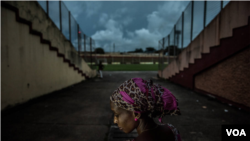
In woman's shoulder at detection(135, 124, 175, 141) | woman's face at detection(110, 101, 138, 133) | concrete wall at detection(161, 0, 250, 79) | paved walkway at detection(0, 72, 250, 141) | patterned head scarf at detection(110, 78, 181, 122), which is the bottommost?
paved walkway at detection(0, 72, 250, 141)

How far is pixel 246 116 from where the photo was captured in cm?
386

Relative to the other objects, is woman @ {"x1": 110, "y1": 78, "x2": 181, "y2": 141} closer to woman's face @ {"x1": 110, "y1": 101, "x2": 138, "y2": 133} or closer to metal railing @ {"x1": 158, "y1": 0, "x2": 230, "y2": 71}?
woman's face @ {"x1": 110, "y1": 101, "x2": 138, "y2": 133}

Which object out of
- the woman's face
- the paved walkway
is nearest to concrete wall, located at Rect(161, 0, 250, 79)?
the paved walkway

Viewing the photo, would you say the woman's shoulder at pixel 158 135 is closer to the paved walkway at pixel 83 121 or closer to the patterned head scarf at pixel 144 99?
the patterned head scarf at pixel 144 99

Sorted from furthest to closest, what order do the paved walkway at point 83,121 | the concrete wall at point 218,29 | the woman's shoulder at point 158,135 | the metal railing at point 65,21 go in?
the metal railing at point 65,21
the concrete wall at point 218,29
the paved walkway at point 83,121
the woman's shoulder at point 158,135

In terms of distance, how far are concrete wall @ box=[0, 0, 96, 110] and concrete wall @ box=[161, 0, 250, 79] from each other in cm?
685

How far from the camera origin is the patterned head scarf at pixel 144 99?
3.97ft

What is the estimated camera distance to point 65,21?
894 cm

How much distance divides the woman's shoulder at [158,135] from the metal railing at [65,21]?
7.01 meters

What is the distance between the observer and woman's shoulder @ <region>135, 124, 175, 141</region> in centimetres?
121

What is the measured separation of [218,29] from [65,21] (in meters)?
→ 8.10

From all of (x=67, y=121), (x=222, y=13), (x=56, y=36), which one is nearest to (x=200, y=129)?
(x=67, y=121)

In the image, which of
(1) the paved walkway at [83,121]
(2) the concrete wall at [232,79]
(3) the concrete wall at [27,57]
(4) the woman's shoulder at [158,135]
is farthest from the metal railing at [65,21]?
(2) the concrete wall at [232,79]

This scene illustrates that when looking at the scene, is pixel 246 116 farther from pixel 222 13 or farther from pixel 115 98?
pixel 115 98
